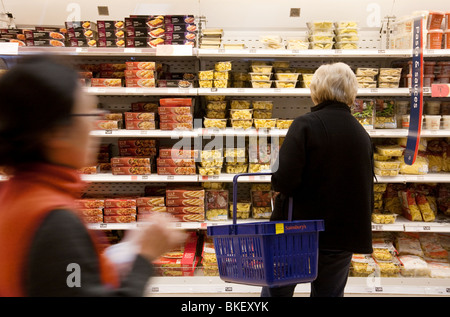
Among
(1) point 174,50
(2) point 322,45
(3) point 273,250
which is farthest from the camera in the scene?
(2) point 322,45

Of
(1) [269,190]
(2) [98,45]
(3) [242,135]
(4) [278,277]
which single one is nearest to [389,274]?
(1) [269,190]

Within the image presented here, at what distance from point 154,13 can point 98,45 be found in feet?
2.34

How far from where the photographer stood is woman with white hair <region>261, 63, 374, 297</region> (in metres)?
2.16

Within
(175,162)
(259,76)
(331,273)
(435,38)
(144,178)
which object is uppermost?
(435,38)

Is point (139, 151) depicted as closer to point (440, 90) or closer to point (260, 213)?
point (260, 213)

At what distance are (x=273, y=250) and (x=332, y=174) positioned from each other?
486 millimetres

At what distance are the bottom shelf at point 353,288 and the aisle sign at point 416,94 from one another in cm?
116

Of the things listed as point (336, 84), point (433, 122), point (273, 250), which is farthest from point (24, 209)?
point (433, 122)

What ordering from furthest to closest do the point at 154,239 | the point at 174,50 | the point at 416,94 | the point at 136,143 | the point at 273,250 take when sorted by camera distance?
the point at 136,143, the point at 174,50, the point at 416,94, the point at 273,250, the point at 154,239

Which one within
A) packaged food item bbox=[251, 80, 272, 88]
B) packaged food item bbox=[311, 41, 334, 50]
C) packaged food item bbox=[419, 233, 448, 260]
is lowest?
packaged food item bbox=[419, 233, 448, 260]

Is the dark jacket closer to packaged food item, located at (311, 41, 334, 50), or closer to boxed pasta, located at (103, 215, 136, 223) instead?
packaged food item, located at (311, 41, 334, 50)

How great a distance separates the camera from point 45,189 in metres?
0.91

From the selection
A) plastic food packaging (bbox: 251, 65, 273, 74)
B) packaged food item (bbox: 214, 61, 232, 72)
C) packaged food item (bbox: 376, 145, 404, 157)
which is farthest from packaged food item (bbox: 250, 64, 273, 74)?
packaged food item (bbox: 376, 145, 404, 157)

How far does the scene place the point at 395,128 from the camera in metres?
3.82
